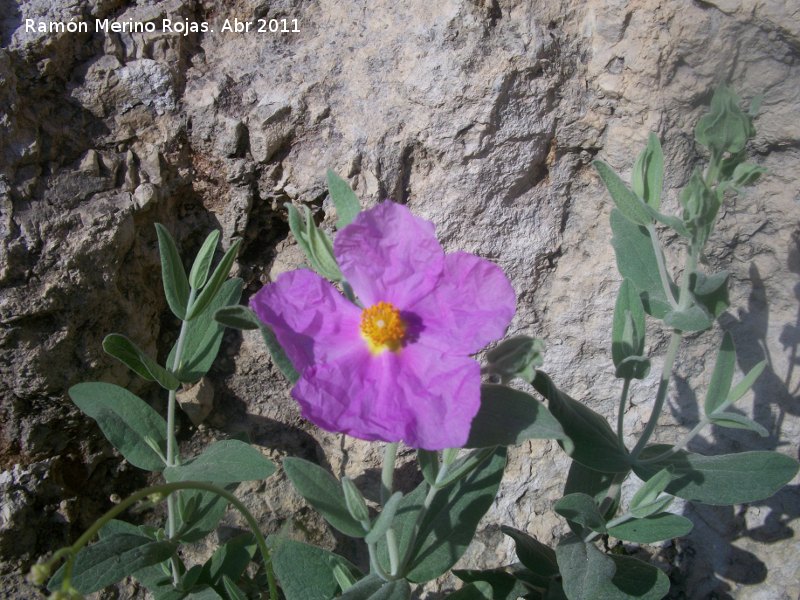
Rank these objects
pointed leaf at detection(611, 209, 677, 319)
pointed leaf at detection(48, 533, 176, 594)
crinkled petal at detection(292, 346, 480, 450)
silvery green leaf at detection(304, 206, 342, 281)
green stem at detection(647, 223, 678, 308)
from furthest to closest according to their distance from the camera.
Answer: pointed leaf at detection(611, 209, 677, 319) → green stem at detection(647, 223, 678, 308) → pointed leaf at detection(48, 533, 176, 594) → silvery green leaf at detection(304, 206, 342, 281) → crinkled petal at detection(292, 346, 480, 450)

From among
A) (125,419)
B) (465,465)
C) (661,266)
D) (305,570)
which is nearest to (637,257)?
(661,266)

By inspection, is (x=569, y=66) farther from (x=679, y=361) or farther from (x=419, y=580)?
(x=419, y=580)

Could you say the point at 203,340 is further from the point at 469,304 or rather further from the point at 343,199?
the point at 469,304

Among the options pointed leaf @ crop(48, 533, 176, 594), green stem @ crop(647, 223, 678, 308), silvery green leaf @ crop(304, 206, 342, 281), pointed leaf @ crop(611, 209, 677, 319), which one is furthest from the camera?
pointed leaf @ crop(611, 209, 677, 319)

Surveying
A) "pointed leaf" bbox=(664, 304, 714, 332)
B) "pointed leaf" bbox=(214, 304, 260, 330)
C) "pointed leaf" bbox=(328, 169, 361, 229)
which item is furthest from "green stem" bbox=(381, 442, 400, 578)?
"pointed leaf" bbox=(664, 304, 714, 332)

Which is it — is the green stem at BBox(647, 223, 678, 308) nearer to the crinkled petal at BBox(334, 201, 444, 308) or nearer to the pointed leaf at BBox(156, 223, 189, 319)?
the crinkled petal at BBox(334, 201, 444, 308)

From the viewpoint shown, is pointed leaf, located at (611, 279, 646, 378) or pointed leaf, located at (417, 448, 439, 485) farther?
pointed leaf, located at (611, 279, 646, 378)

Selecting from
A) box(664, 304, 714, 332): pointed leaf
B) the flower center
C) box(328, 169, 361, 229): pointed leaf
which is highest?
box(328, 169, 361, 229): pointed leaf
